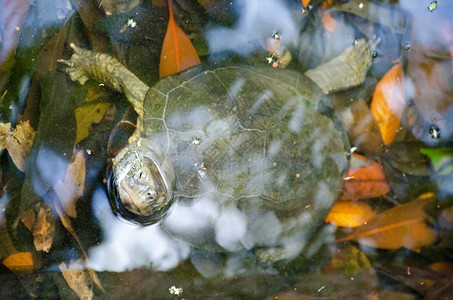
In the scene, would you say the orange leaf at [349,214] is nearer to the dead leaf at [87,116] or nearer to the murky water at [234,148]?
the murky water at [234,148]

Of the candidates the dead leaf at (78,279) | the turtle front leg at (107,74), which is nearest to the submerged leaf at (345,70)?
the turtle front leg at (107,74)

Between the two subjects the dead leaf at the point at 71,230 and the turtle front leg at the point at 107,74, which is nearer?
the dead leaf at the point at 71,230

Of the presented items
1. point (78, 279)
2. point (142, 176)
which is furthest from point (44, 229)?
point (142, 176)

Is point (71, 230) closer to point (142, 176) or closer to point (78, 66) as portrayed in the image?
point (142, 176)

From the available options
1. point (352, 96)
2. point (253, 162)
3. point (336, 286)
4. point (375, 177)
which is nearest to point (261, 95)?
point (253, 162)

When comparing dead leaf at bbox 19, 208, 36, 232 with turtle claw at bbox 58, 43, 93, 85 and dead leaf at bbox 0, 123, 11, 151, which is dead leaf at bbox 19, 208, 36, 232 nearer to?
dead leaf at bbox 0, 123, 11, 151

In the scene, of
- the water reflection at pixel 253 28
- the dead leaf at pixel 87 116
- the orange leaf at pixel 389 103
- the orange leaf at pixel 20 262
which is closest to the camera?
the orange leaf at pixel 20 262

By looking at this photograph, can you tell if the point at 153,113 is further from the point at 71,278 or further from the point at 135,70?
the point at 71,278
